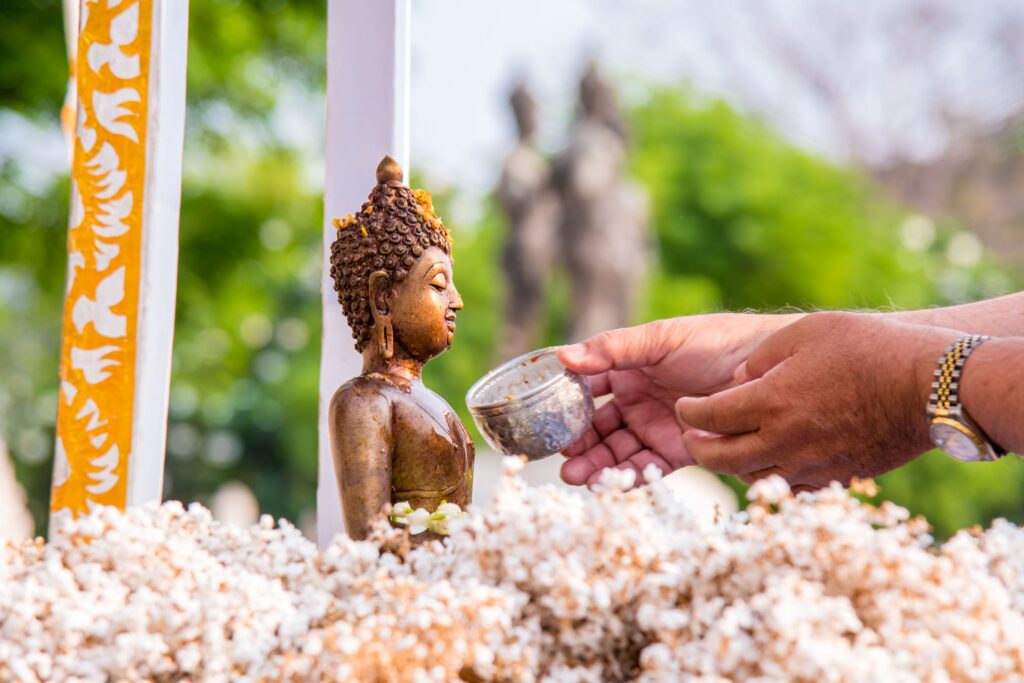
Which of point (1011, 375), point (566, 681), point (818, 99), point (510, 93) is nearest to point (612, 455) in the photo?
point (1011, 375)

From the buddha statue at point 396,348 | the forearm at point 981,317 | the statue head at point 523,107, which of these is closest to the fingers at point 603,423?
the buddha statue at point 396,348

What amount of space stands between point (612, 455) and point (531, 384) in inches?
11.6

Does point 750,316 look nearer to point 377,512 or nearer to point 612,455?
point 612,455

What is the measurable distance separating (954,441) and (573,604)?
0.58 meters

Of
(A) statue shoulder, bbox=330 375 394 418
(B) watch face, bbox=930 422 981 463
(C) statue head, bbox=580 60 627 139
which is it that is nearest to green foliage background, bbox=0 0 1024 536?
(C) statue head, bbox=580 60 627 139

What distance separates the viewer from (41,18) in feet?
24.8

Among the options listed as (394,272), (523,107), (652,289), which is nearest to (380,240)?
(394,272)

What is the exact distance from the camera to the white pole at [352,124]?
182 cm

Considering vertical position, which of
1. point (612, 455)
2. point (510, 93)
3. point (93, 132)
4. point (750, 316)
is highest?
point (510, 93)

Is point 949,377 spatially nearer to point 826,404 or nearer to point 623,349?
point 826,404

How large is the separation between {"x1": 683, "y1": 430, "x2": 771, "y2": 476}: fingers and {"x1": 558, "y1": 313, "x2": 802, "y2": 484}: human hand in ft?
0.64

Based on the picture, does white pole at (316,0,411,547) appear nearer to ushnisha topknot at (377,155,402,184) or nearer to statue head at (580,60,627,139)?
ushnisha topknot at (377,155,402,184)

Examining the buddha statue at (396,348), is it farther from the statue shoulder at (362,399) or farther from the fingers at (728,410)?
the fingers at (728,410)

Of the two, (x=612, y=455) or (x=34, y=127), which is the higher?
(x=34, y=127)
